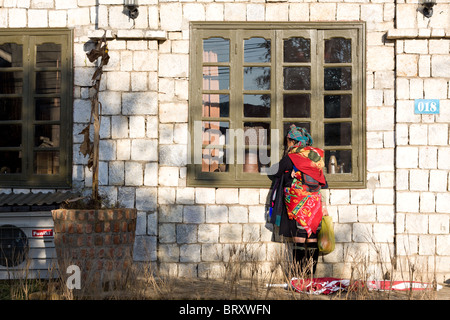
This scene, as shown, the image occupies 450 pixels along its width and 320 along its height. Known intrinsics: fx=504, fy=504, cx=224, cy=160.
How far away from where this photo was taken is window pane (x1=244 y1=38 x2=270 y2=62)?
6.37 metres

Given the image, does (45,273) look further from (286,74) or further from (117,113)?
(286,74)

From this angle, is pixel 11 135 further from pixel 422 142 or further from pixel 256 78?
pixel 422 142

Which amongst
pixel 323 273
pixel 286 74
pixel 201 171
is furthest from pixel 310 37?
pixel 323 273

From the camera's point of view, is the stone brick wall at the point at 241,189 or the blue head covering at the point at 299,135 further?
the stone brick wall at the point at 241,189

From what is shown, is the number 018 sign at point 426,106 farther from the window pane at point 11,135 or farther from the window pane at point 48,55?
the window pane at point 11,135

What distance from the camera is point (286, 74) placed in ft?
20.8

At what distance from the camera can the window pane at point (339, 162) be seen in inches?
248

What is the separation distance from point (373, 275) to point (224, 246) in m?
1.85

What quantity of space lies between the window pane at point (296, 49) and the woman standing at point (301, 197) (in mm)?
1016

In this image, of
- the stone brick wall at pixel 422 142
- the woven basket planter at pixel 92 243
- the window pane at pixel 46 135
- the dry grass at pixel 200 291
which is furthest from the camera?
the window pane at pixel 46 135

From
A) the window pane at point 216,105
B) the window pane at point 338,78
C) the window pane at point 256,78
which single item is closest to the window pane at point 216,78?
the window pane at point 216,105

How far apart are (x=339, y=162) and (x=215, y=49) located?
2113 millimetres

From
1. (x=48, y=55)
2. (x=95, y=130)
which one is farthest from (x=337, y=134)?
(x=48, y=55)

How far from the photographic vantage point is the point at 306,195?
5820 millimetres
